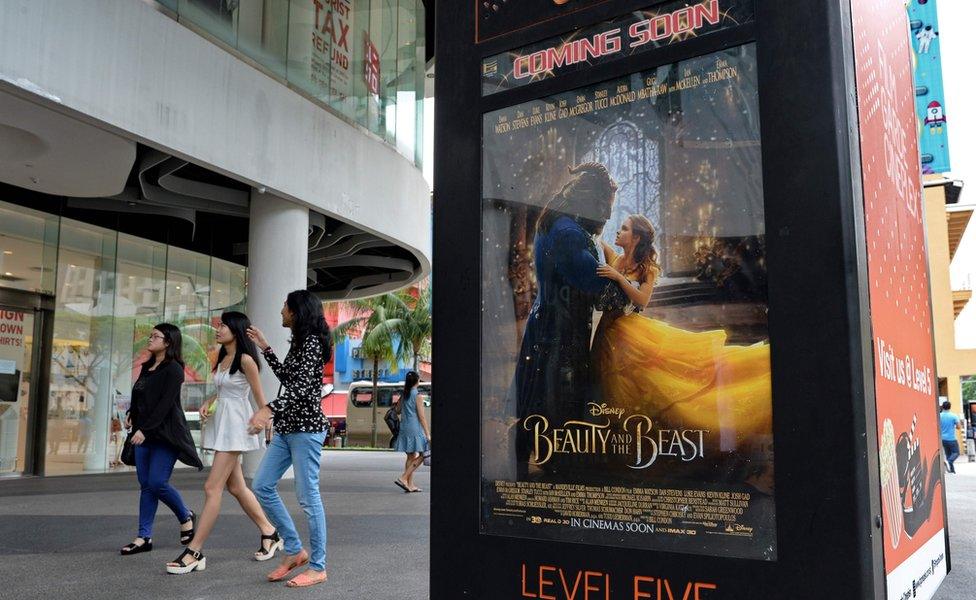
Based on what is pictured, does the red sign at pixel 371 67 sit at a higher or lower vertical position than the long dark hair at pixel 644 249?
higher

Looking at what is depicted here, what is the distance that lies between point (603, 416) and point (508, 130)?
93 cm

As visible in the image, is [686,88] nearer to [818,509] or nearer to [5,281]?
[818,509]

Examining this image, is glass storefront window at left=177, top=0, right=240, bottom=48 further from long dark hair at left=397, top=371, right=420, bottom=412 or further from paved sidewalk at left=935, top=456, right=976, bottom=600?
paved sidewalk at left=935, top=456, right=976, bottom=600

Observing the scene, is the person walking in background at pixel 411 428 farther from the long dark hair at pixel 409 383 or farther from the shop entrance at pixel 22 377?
the shop entrance at pixel 22 377

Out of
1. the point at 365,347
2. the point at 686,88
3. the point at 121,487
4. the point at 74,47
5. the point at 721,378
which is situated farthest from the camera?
the point at 365,347

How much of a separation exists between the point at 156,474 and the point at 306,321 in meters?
1.92

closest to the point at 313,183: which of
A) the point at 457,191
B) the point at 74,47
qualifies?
the point at 74,47

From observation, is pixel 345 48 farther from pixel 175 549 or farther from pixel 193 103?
pixel 175 549

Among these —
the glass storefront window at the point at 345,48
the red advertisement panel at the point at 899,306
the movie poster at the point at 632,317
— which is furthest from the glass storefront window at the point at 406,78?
the movie poster at the point at 632,317

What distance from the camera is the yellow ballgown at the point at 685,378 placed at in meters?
1.97

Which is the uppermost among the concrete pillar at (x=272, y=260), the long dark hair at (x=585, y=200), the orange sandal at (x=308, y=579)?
the concrete pillar at (x=272, y=260)

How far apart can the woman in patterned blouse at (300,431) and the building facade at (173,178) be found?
4623 mm

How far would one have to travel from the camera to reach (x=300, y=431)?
5047 mm

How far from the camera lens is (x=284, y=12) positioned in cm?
1270
